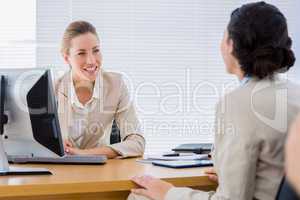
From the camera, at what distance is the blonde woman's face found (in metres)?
2.56

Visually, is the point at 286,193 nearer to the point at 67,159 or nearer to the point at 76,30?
the point at 67,159

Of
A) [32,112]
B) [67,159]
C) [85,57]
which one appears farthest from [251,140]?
[85,57]

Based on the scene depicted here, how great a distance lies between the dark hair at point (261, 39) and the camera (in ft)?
4.68

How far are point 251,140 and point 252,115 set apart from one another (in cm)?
8

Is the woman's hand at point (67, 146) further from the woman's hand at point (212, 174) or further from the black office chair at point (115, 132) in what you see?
the woman's hand at point (212, 174)

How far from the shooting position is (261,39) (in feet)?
4.69

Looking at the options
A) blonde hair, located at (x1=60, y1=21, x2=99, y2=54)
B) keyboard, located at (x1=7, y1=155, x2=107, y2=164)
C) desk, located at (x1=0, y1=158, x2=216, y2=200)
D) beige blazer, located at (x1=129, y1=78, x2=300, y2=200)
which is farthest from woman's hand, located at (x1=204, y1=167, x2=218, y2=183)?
blonde hair, located at (x1=60, y1=21, x2=99, y2=54)

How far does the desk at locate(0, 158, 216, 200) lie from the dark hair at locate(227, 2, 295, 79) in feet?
1.43

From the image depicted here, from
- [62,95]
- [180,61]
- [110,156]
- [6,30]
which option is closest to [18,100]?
[110,156]

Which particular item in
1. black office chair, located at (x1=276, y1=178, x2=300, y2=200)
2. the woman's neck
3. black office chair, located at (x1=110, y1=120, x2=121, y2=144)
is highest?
black office chair, located at (x1=276, y1=178, x2=300, y2=200)

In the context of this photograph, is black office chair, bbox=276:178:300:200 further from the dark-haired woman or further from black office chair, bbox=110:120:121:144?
black office chair, bbox=110:120:121:144

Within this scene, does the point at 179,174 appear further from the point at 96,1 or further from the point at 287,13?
the point at 287,13

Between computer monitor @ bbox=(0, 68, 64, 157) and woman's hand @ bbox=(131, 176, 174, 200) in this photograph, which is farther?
computer monitor @ bbox=(0, 68, 64, 157)

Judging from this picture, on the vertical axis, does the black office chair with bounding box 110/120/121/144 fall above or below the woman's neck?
below
